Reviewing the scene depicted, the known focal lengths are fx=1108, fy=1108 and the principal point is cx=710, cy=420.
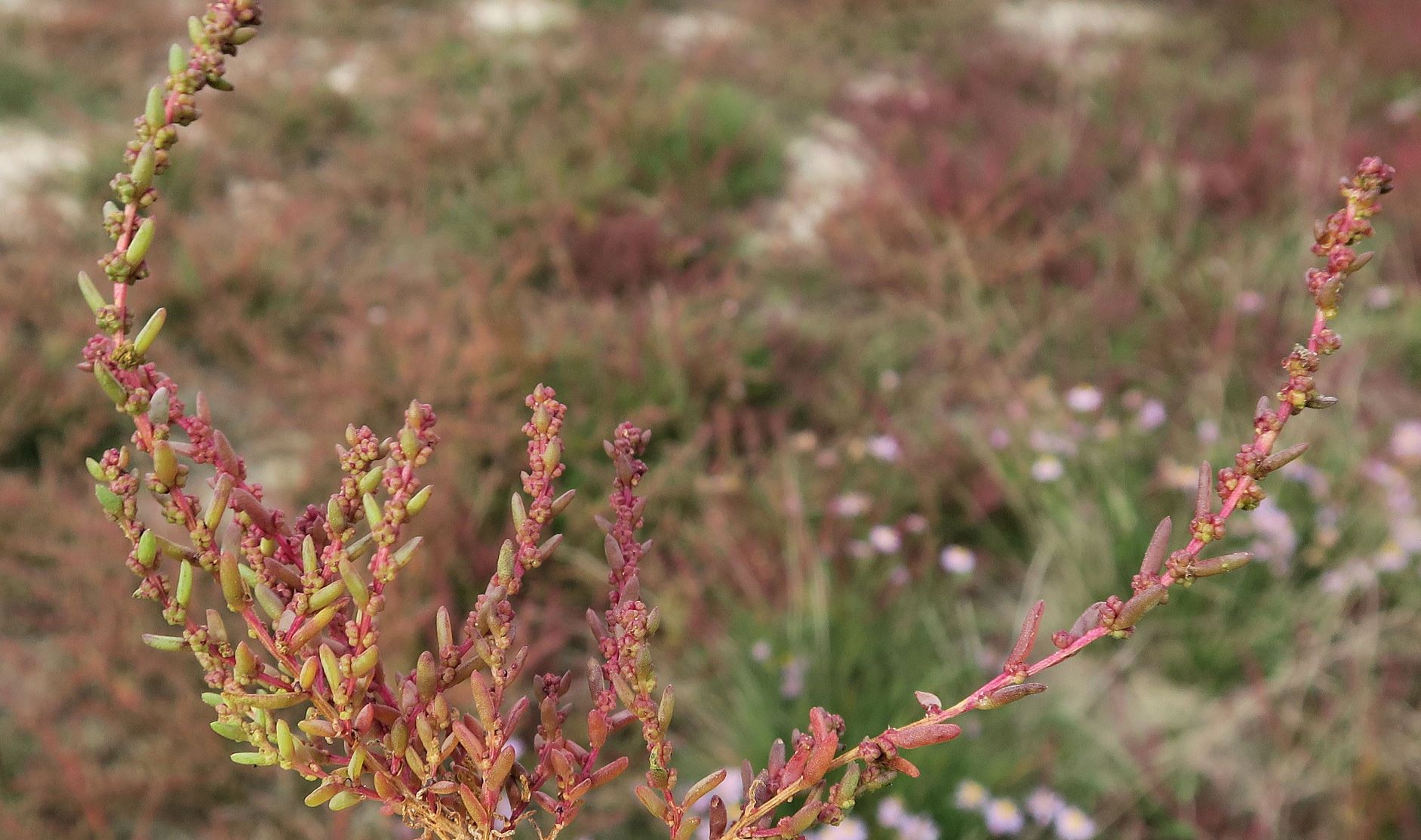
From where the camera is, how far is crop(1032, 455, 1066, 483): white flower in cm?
263

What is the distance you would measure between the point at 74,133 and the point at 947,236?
3380 millimetres

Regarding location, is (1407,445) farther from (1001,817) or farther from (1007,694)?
(1007,694)

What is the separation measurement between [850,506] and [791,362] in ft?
2.55

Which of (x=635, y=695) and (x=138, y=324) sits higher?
(x=635, y=695)

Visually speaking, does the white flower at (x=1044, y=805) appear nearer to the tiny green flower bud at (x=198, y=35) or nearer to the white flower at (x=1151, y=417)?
the white flower at (x=1151, y=417)

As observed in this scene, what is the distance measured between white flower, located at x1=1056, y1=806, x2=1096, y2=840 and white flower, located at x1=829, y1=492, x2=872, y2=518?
2.66ft

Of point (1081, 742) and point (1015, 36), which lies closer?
point (1081, 742)

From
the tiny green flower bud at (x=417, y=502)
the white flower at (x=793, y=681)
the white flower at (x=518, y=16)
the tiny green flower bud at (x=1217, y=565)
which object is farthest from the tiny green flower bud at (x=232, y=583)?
the white flower at (x=518, y=16)

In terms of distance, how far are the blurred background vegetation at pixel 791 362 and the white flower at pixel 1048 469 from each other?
0.01m

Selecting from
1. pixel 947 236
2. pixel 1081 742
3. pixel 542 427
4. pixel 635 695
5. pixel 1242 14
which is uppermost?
pixel 542 427

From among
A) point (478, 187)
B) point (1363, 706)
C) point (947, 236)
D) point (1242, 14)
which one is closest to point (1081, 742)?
point (1363, 706)

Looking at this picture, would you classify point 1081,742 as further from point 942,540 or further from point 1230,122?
point 1230,122

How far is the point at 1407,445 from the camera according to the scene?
2.82 m

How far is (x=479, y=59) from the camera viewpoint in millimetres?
4883
